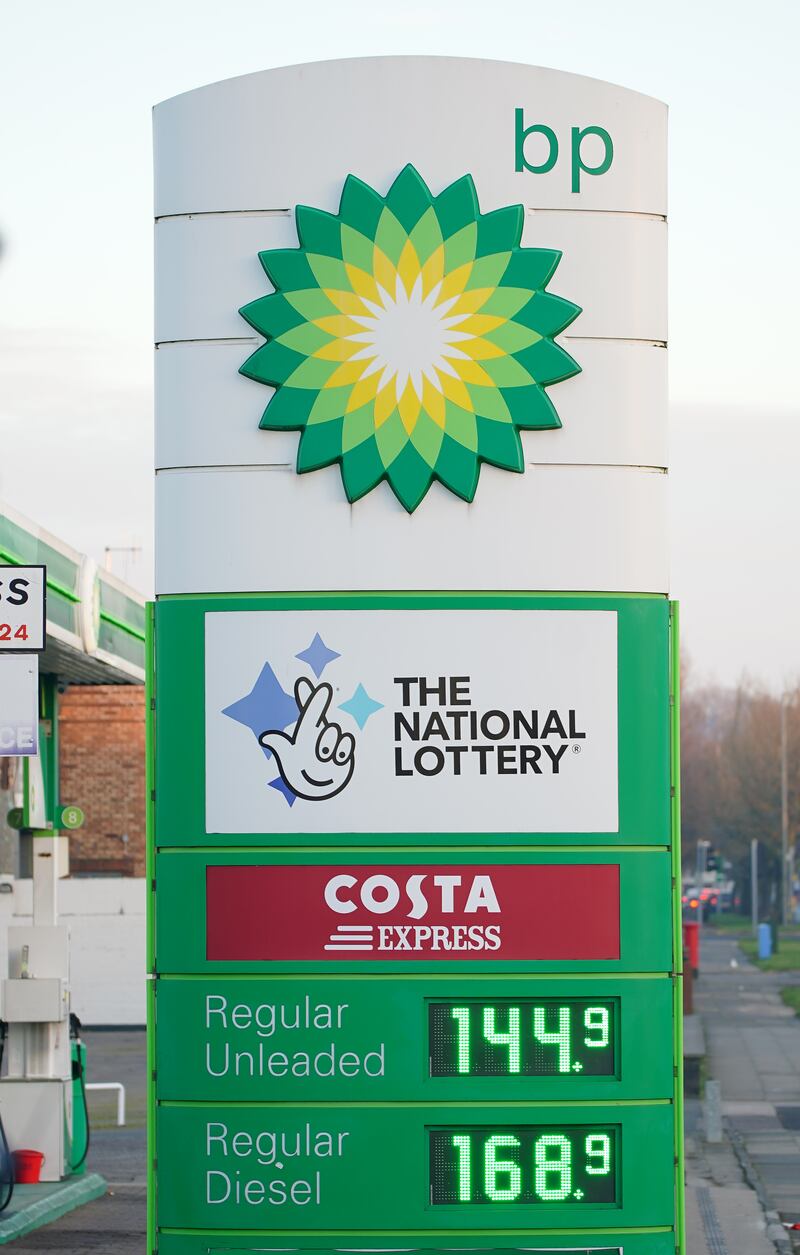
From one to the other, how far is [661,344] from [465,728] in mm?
1762

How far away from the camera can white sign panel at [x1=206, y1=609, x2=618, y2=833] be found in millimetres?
7562

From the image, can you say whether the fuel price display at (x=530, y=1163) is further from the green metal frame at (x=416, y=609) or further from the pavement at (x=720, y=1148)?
the pavement at (x=720, y=1148)

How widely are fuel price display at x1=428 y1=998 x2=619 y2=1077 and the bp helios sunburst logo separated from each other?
6.53ft

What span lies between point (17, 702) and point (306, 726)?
3.75 metres

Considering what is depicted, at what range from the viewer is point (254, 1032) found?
751cm

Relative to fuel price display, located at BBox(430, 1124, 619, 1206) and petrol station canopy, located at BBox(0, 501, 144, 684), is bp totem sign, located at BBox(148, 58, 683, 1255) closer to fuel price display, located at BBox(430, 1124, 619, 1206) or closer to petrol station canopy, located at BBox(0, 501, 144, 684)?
fuel price display, located at BBox(430, 1124, 619, 1206)

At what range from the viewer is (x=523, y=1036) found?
24.5ft

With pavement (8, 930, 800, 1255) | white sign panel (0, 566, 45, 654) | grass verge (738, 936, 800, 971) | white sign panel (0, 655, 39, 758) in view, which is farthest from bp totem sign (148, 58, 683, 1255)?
grass verge (738, 936, 800, 971)

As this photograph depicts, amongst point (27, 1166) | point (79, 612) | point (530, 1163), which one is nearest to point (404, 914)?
point (530, 1163)

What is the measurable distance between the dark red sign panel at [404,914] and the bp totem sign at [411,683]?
0.01m

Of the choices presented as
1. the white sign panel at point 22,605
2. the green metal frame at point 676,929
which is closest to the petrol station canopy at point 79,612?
the white sign panel at point 22,605

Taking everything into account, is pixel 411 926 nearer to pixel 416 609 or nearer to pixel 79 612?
pixel 416 609

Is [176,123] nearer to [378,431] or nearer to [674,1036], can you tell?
[378,431]

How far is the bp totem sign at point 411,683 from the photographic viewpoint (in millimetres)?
7473
